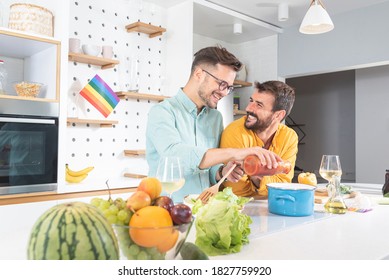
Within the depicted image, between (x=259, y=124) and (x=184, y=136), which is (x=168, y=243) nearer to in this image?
(x=184, y=136)

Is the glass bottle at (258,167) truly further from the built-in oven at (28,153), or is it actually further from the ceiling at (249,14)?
the ceiling at (249,14)

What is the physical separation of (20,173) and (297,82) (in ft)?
18.7

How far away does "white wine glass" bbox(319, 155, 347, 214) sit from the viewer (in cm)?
165

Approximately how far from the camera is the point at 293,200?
1546 mm

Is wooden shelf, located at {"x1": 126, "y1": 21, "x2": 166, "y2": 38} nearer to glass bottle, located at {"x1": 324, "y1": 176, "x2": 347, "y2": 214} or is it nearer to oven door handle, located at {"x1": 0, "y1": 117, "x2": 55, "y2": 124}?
oven door handle, located at {"x1": 0, "y1": 117, "x2": 55, "y2": 124}

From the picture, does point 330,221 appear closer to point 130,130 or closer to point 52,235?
point 52,235

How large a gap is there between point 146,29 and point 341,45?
7.08 feet

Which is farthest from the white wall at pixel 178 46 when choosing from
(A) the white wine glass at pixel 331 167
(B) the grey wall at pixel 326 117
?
(B) the grey wall at pixel 326 117

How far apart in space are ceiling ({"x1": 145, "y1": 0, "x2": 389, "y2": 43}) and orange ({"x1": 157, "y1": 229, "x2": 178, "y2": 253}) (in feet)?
10.9

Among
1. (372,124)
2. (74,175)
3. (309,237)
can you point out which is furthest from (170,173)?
(372,124)

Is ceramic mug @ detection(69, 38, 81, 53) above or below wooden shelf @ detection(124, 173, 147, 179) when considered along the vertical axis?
above

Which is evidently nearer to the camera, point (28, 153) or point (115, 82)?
point (28, 153)

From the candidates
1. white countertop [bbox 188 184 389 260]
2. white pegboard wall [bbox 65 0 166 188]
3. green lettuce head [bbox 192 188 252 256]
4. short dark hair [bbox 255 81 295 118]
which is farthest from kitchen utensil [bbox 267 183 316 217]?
white pegboard wall [bbox 65 0 166 188]

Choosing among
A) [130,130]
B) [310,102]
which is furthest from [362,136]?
[130,130]
